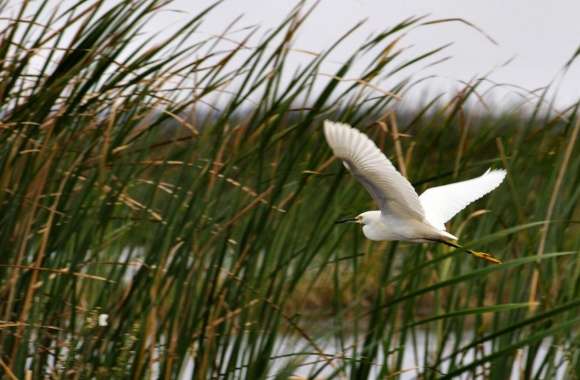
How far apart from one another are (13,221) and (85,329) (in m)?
0.30

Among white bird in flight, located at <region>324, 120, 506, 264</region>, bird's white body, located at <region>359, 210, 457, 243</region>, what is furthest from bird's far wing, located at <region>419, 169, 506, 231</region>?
bird's white body, located at <region>359, 210, 457, 243</region>

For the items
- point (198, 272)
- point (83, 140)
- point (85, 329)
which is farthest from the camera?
point (83, 140)

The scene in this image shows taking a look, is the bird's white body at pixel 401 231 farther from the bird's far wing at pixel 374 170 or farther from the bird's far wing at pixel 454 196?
the bird's far wing at pixel 454 196

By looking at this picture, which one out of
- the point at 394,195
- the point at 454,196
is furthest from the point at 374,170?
the point at 454,196

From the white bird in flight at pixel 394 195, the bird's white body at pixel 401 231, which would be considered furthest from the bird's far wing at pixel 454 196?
the bird's white body at pixel 401 231

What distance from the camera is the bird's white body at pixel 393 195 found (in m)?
2.04

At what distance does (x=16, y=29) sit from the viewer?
2461mm

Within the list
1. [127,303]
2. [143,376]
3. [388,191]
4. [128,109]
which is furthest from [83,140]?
[388,191]

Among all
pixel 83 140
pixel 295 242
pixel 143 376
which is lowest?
pixel 143 376

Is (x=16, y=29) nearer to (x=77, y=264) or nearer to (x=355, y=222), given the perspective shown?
(x=77, y=264)

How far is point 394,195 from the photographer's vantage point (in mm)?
2273

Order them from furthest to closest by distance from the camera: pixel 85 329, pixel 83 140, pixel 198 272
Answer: pixel 83 140 → pixel 85 329 → pixel 198 272

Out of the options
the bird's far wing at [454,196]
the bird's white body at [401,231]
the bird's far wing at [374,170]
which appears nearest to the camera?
the bird's far wing at [374,170]

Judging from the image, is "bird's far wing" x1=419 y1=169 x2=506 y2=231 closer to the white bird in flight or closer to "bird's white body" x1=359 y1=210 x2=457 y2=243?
the white bird in flight
